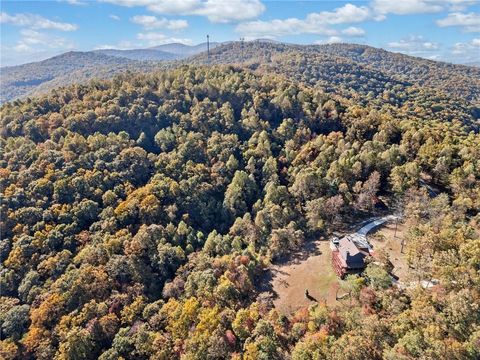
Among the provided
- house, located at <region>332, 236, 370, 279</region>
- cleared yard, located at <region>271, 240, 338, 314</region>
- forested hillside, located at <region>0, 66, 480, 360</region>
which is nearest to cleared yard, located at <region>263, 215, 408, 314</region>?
cleared yard, located at <region>271, 240, 338, 314</region>

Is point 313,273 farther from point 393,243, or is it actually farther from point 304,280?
point 393,243

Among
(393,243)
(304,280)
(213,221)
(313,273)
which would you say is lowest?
(213,221)

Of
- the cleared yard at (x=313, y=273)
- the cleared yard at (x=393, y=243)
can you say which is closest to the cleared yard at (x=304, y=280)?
the cleared yard at (x=313, y=273)

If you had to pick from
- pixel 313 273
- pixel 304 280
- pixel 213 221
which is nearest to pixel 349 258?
pixel 313 273

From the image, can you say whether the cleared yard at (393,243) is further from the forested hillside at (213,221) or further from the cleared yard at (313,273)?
the forested hillside at (213,221)

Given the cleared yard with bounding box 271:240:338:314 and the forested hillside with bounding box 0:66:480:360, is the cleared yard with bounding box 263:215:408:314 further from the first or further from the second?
the forested hillside with bounding box 0:66:480:360
